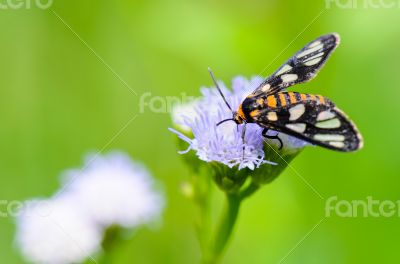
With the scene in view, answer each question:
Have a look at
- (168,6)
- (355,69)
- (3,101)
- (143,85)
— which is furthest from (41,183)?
(355,69)

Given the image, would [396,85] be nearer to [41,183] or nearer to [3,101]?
[41,183]

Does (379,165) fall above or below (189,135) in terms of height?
below

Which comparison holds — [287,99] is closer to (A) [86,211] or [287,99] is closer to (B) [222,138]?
(B) [222,138]

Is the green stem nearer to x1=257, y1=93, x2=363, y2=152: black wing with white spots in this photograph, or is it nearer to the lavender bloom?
the lavender bloom

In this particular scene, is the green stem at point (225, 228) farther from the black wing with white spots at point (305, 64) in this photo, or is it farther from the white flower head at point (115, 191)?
the white flower head at point (115, 191)

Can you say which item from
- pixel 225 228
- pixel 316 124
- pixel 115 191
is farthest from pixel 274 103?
pixel 115 191

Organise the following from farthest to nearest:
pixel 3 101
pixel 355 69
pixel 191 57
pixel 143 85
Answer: pixel 143 85
pixel 3 101
pixel 191 57
pixel 355 69

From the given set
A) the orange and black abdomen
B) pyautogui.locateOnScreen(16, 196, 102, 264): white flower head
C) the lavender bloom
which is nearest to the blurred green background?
pyautogui.locateOnScreen(16, 196, 102, 264): white flower head
